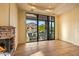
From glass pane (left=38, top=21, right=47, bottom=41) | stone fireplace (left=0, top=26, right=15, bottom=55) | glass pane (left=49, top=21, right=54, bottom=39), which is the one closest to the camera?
stone fireplace (left=0, top=26, right=15, bottom=55)

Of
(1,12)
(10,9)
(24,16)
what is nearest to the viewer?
(1,12)

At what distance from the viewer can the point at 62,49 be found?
412cm

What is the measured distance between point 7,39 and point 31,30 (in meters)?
0.91

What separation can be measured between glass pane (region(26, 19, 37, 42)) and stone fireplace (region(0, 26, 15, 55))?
51 cm

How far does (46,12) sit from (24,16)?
31.3 inches

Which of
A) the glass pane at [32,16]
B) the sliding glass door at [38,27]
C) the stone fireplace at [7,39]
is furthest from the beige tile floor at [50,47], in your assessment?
the glass pane at [32,16]

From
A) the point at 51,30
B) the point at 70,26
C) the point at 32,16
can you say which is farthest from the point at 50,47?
the point at 32,16

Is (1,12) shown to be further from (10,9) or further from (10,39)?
(10,39)

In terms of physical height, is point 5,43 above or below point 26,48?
above

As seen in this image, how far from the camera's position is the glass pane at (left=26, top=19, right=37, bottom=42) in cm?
391

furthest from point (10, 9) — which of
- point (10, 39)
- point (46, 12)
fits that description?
point (46, 12)

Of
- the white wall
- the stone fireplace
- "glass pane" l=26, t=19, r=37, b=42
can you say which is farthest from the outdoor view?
the white wall

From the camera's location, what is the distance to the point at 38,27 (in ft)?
13.1

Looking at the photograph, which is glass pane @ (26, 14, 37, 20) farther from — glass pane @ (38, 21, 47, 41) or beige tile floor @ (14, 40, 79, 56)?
beige tile floor @ (14, 40, 79, 56)
